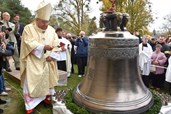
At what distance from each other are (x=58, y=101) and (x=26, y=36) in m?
1.32

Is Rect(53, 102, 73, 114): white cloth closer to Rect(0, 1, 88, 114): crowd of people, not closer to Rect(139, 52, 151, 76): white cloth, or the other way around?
Rect(0, 1, 88, 114): crowd of people

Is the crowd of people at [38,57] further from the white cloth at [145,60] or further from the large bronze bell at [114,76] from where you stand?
the white cloth at [145,60]

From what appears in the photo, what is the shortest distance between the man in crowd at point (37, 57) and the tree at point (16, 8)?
21161 millimetres

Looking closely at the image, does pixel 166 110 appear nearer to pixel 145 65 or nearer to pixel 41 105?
pixel 41 105

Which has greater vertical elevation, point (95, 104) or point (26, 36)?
point (26, 36)

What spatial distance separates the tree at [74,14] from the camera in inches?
1284

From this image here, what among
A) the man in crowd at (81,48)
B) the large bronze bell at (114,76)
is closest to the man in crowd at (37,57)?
the large bronze bell at (114,76)

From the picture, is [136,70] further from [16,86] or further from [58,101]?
[16,86]

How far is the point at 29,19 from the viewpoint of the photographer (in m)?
27.3

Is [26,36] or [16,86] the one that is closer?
[26,36]

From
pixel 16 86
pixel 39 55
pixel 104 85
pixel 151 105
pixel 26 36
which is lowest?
pixel 16 86

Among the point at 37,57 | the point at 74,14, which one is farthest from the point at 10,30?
the point at 74,14

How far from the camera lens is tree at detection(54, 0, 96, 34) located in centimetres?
3262

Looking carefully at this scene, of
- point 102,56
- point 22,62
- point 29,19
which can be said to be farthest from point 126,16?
point 29,19
